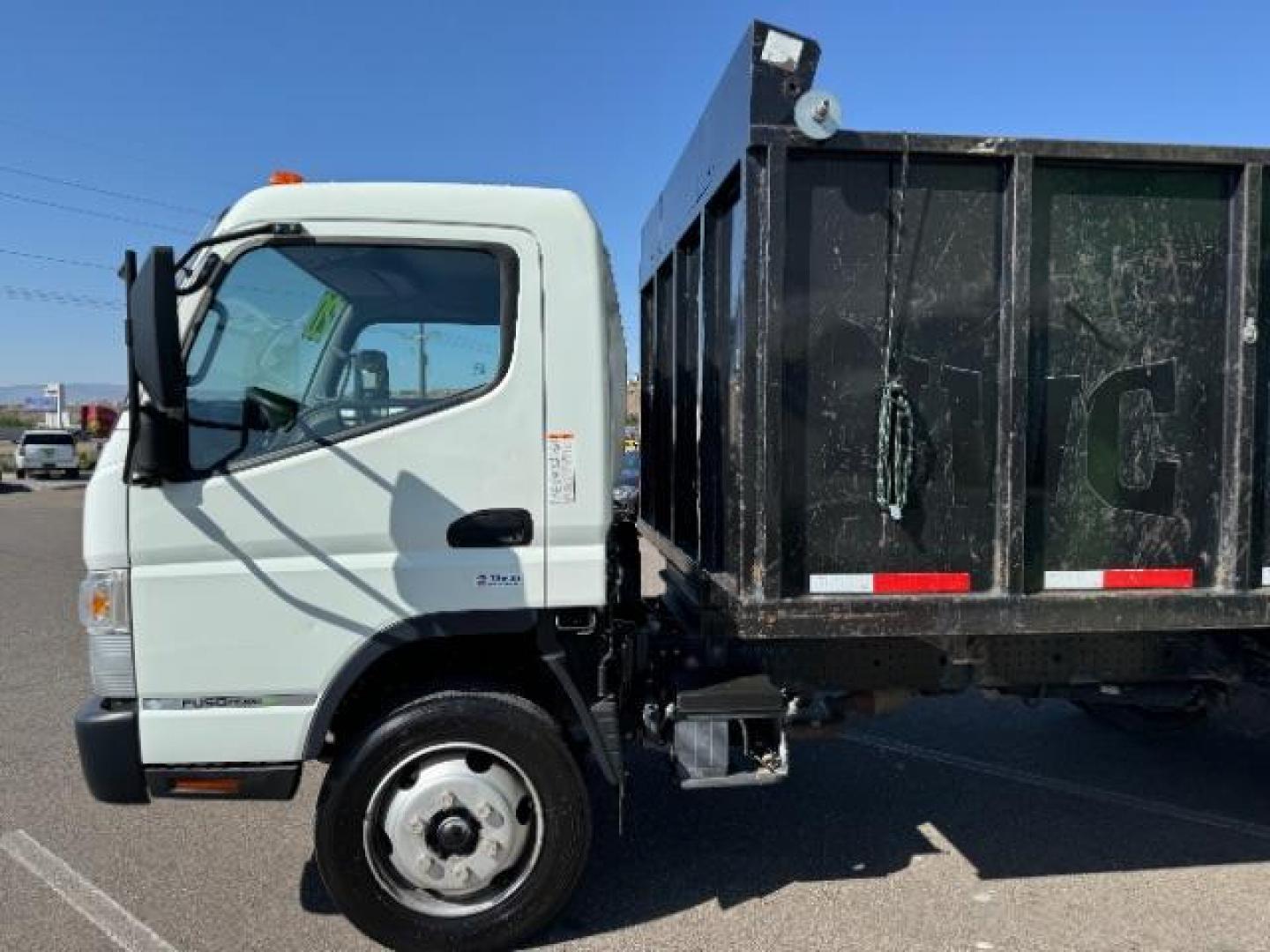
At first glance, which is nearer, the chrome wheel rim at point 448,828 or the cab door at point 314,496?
the cab door at point 314,496

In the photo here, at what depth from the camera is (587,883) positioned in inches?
145

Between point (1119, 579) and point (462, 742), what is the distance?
230 centimetres

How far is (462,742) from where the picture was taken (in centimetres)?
318

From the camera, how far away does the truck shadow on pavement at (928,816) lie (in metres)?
3.76

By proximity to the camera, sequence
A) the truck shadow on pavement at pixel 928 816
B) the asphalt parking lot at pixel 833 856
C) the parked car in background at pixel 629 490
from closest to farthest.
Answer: the asphalt parking lot at pixel 833 856
the truck shadow on pavement at pixel 928 816
the parked car in background at pixel 629 490

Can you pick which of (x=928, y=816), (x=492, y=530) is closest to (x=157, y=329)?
(x=492, y=530)

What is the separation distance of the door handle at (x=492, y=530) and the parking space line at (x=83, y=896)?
166 centimetres

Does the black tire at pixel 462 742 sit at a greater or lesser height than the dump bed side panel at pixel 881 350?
lesser

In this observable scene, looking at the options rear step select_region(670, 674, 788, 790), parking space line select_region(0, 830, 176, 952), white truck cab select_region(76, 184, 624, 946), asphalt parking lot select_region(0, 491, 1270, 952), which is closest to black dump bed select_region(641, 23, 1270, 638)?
rear step select_region(670, 674, 788, 790)

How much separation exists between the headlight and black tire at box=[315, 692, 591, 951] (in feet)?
2.40

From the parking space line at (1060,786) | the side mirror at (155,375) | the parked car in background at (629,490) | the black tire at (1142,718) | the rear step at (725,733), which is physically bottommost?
the parking space line at (1060,786)

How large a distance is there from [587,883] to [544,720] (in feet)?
2.97

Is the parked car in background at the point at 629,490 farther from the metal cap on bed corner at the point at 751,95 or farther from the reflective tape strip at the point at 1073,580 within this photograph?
the reflective tape strip at the point at 1073,580

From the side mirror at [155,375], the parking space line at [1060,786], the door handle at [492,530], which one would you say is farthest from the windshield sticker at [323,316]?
the parking space line at [1060,786]
